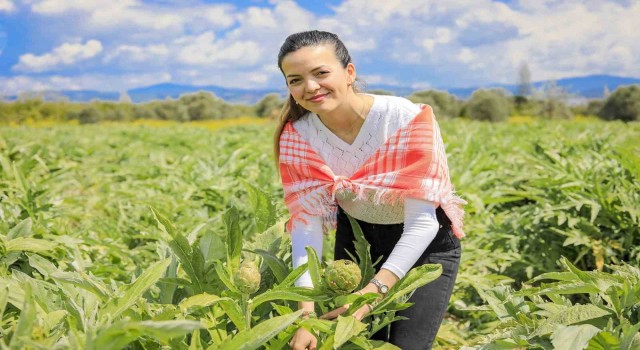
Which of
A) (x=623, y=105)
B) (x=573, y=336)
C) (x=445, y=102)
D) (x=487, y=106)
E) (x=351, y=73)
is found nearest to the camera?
(x=573, y=336)

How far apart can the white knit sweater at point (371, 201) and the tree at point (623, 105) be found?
52649 mm

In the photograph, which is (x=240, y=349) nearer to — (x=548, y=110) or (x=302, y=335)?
(x=302, y=335)

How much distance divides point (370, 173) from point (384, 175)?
0.20 ft

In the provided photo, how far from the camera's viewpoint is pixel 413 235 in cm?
203

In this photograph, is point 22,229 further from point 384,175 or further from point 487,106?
point 487,106

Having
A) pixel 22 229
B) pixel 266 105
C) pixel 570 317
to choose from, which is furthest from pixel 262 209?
pixel 266 105

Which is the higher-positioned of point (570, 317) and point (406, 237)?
point (406, 237)

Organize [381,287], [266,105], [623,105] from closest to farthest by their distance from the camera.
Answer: [381,287]
[623,105]
[266,105]

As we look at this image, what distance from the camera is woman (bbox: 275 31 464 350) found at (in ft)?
6.81

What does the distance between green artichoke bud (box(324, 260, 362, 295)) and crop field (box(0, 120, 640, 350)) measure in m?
0.04

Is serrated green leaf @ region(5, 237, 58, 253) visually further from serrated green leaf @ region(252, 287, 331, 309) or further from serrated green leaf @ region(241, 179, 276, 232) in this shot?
serrated green leaf @ region(252, 287, 331, 309)

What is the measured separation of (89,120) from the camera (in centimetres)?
5897

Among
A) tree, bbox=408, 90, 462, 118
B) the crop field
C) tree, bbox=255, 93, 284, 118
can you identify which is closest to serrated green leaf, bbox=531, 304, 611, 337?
the crop field

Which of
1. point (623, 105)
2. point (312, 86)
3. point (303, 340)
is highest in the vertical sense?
point (312, 86)
